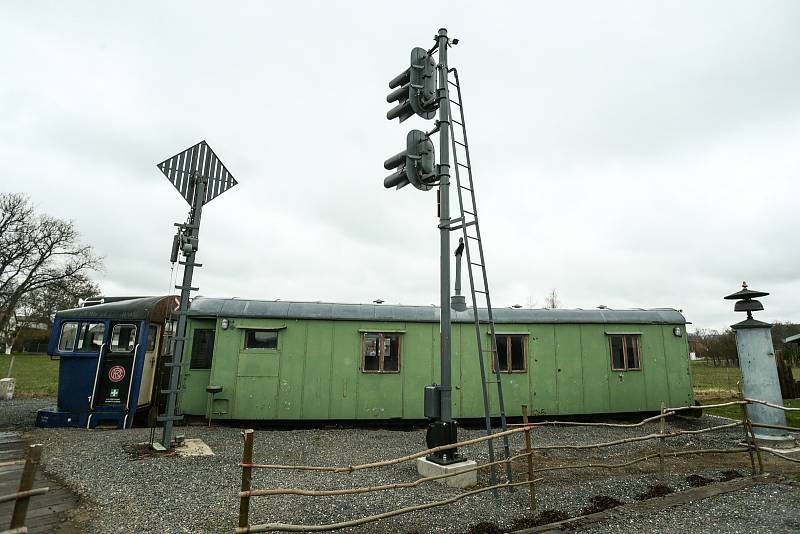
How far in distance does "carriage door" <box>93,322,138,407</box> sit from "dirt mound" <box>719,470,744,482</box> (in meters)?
13.2

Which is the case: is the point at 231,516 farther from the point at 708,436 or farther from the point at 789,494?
the point at 708,436

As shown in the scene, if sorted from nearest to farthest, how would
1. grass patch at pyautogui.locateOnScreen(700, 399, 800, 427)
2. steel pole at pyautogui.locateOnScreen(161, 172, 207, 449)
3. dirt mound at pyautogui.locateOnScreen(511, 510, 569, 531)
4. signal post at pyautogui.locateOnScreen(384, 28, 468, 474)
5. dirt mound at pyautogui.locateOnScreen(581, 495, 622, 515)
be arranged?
dirt mound at pyautogui.locateOnScreen(511, 510, 569, 531) < dirt mound at pyautogui.locateOnScreen(581, 495, 622, 515) < signal post at pyautogui.locateOnScreen(384, 28, 468, 474) < steel pole at pyautogui.locateOnScreen(161, 172, 207, 449) < grass patch at pyautogui.locateOnScreen(700, 399, 800, 427)

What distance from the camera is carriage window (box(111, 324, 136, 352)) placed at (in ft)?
34.7

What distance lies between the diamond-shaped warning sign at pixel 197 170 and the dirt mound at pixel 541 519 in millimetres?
8621

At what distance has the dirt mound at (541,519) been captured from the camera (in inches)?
198

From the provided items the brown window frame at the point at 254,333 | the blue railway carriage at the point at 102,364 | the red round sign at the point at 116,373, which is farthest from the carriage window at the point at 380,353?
the red round sign at the point at 116,373

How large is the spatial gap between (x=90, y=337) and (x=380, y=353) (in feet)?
25.3

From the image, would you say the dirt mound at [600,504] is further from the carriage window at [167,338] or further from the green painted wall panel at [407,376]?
the carriage window at [167,338]

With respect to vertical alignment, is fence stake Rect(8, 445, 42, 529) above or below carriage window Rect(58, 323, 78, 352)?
below

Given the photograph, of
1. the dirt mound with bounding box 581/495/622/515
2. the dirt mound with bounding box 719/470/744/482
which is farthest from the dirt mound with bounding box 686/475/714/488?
the dirt mound with bounding box 581/495/622/515

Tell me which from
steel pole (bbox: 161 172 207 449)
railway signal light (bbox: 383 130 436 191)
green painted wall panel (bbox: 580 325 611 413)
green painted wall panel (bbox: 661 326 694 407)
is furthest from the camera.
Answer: green painted wall panel (bbox: 661 326 694 407)

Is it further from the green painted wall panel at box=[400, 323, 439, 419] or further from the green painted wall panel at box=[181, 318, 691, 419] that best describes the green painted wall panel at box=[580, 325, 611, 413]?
the green painted wall panel at box=[400, 323, 439, 419]

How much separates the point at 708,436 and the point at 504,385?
17.6 ft

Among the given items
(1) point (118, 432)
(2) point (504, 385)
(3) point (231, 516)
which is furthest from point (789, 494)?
(1) point (118, 432)
